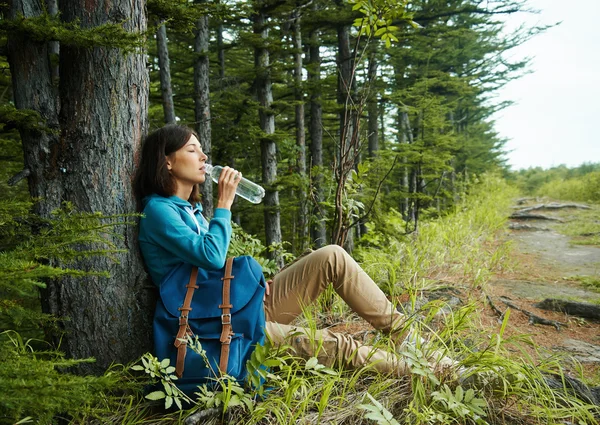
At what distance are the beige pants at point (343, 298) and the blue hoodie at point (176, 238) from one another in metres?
0.62

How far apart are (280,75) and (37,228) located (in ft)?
24.5

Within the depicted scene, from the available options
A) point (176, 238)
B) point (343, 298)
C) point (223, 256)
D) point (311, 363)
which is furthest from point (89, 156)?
point (343, 298)

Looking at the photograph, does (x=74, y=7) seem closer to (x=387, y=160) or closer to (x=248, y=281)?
(x=248, y=281)

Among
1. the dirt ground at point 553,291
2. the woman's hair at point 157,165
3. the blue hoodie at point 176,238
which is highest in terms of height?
the woman's hair at point 157,165

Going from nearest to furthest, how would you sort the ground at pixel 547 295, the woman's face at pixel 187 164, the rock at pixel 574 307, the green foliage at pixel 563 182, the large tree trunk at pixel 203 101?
the woman's face at pixel 187 164, the ground at pixel 547 295, the rock at pixel 574 307, the large tree trunk at pixel 203 101, the green foliage at pixel 563 182

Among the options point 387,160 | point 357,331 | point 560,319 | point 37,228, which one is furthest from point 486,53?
point 37,228

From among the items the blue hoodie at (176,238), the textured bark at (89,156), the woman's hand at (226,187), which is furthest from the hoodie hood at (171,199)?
the woman's hand at (226,187)

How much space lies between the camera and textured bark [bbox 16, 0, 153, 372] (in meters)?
2.18

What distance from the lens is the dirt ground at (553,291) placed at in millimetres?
3088

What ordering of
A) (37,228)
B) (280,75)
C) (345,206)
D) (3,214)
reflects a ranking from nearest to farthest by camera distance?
(3,214)
(37,228)
(345,206)
(280,75)

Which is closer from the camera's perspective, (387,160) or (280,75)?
(280,75)

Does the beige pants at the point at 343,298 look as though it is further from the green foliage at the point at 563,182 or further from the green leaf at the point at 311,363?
the green foliage at the point at 563,182

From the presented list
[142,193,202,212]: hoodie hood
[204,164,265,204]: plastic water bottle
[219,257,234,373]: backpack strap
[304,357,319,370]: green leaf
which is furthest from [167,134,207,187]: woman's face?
[304,357,319,370]: green leaf

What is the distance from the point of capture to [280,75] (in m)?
8.91
